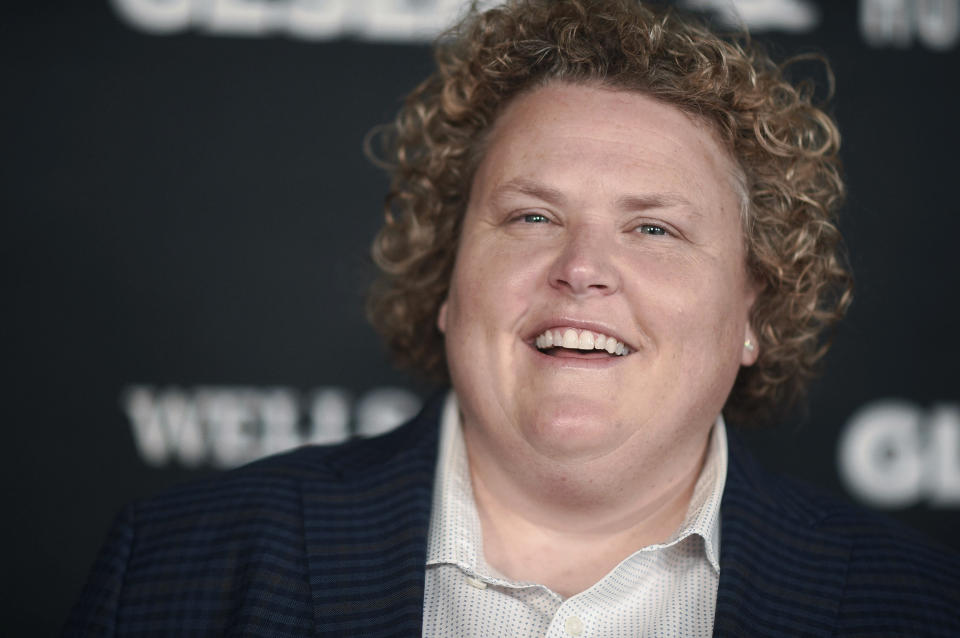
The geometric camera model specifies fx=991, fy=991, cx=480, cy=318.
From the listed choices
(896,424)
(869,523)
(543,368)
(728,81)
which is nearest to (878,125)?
(896,424)

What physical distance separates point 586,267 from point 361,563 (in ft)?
1.86

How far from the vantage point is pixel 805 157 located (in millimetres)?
1780

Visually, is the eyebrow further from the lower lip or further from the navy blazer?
the navy blazer

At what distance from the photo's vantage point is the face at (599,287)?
58.0 inches

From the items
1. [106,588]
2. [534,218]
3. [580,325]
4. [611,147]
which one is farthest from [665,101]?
[106,588]

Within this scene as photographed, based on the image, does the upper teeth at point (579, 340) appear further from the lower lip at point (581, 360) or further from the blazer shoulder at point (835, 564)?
the blazer shoulder at point (835, 564)

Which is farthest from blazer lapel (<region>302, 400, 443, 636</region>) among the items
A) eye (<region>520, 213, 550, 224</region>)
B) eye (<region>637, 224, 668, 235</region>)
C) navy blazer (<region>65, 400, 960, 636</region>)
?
eye (<region>637, 224, 668, 235</region>)

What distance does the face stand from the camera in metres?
1.47

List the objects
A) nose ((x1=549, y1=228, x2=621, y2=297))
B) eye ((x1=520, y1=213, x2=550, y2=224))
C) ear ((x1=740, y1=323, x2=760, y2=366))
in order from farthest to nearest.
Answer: ear ((x1=740, y1=323, x2=760, y2=366)) → eye ((x1=520, y1=213, x2=550, y2=224)) → nose ((x1=549, y1=228, x2=621, y2=297))

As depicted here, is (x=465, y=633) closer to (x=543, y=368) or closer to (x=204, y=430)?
(x=543, y=368)

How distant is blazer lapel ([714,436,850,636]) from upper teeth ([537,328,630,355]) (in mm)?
366

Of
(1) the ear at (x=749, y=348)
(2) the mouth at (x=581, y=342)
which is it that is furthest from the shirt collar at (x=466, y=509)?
(2) the mouth at (x=581, y=342)

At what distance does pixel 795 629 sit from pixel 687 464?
12.0 inches

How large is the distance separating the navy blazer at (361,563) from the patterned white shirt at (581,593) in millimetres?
41
